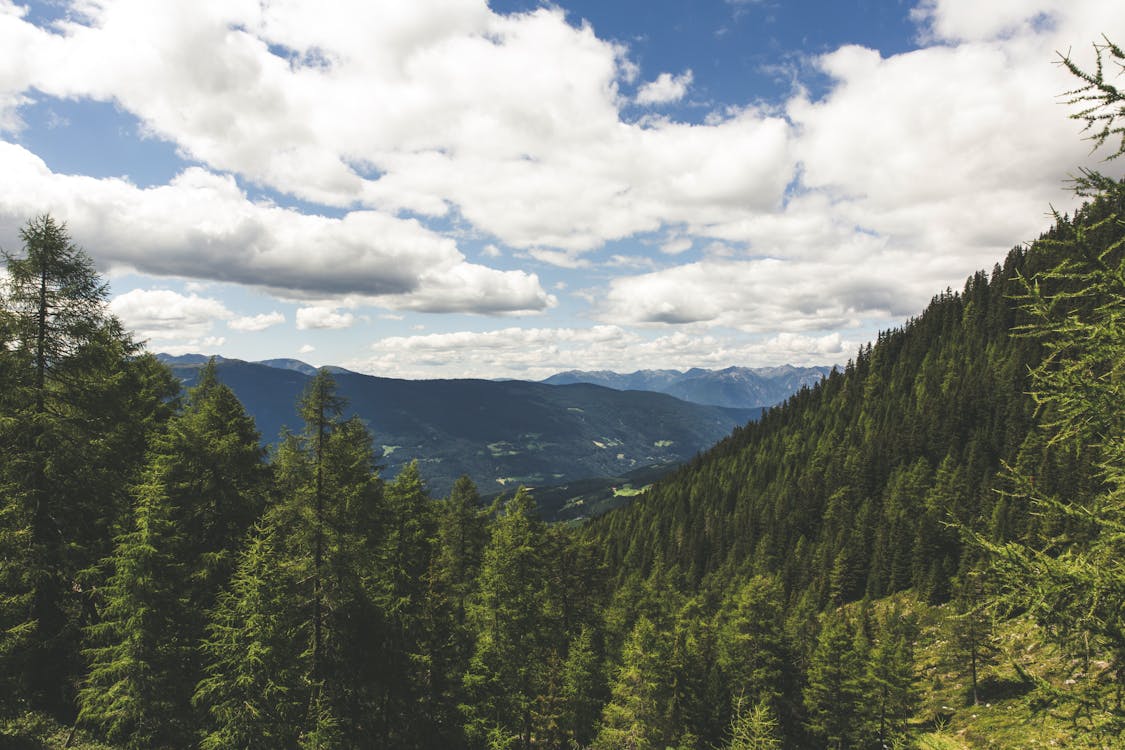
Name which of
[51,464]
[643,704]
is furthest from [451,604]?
[51,464]

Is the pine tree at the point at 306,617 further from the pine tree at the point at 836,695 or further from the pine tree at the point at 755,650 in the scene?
the pine tree at the point at 836,695

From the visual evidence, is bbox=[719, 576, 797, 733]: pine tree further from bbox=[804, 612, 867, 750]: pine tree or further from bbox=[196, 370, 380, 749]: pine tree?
bbox=[196, 370, 380, 749]: pine tree

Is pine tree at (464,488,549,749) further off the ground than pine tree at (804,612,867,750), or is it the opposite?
pine tree at (464,488,549,749)

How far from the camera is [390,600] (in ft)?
94.0

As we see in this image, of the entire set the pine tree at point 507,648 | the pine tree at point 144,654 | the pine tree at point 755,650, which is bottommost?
the pine tree at point 755,650

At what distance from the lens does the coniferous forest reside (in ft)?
31.7

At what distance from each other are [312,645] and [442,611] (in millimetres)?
11577

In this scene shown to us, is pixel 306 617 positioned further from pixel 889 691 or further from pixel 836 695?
pixel 889 691

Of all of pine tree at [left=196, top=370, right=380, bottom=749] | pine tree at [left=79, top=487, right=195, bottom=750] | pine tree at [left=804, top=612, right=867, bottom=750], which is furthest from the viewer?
pine tree at [left=804, top=612, right=867, bottom=750]

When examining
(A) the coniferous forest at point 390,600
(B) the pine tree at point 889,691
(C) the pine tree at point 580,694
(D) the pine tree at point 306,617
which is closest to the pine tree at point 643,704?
(A) the coniferous forest at point 390,600

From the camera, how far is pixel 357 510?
26.3 meters

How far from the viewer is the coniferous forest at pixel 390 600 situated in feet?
31.7

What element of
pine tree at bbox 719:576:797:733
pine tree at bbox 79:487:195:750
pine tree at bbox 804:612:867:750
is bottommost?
pine tree at bbox 804:612:867:750

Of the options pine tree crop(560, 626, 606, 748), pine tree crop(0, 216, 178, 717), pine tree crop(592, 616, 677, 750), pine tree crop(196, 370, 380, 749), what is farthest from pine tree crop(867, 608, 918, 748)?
pine tree crop(0, 216, 178, 717)
